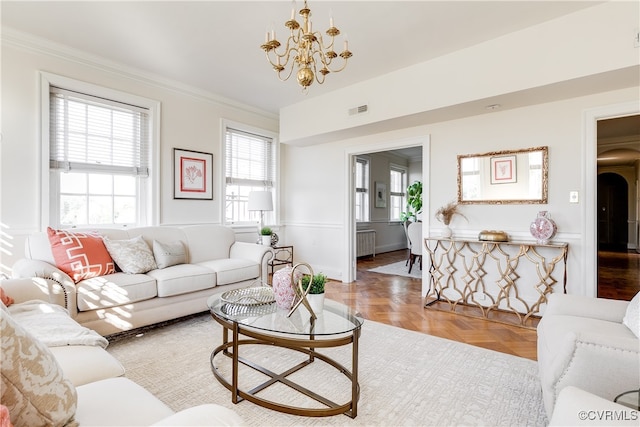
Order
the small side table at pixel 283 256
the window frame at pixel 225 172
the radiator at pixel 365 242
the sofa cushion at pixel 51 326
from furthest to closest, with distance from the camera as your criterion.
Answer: the radiator at pixel 365 242 → the small side table at pixel 283 256 → the window frame at pixel 225 172 → the sofa cushion at pixel 51 326

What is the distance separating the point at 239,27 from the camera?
2871 millimetres

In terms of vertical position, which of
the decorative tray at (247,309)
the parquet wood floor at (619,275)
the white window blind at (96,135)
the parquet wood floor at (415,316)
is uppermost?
the white window blind at (96,135)

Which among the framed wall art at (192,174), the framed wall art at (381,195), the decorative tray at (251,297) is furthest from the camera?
the framed wall art at (381,195)

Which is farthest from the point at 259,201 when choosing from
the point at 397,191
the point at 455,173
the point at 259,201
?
the point at 397,191

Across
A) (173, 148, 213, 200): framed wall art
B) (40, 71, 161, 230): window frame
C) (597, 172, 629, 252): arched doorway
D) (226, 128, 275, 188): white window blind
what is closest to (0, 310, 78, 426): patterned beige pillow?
(40, 71, 161, 230): window frame

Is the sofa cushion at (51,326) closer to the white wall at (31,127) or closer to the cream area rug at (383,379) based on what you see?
the cream area rug at (383,379)

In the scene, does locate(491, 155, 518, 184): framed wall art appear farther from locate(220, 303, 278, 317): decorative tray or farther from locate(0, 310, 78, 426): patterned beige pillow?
locate(0, 310, 78, 426): patterned beige pillow

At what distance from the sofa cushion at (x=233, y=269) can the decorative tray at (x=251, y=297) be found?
88cm

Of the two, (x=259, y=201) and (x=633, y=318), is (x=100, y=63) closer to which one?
(x=259, y=201)

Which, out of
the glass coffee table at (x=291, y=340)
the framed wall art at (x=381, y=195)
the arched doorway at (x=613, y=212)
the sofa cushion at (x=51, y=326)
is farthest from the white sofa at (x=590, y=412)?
the arched doorway at (x=613, y=212)

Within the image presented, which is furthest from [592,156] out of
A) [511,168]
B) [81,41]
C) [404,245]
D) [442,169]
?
[404,245]

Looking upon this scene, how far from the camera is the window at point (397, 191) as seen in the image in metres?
8.45

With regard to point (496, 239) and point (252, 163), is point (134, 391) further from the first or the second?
point (252, 163)

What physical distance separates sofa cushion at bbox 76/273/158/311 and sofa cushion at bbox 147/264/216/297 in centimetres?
7
